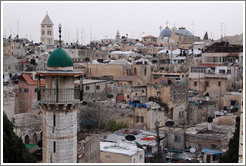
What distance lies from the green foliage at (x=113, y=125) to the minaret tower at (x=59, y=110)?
1100cm

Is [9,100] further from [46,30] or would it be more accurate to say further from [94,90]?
[46,30]

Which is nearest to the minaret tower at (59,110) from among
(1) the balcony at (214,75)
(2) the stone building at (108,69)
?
(1) the balcony at (214,75)

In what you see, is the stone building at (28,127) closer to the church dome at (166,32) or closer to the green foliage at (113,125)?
the green foliage at (113,125)

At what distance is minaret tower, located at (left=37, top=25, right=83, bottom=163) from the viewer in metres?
8.32

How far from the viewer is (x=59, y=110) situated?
329 inches

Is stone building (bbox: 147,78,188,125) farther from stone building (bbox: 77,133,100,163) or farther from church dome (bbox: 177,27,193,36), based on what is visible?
church dome (bbox: 177,27,193,36)

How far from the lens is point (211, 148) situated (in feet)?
54.4

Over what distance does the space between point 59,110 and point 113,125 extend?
37.3 feet

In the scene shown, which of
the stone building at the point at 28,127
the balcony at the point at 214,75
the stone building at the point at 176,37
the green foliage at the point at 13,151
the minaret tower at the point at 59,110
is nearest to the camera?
the minaret tower at the point at 59,110

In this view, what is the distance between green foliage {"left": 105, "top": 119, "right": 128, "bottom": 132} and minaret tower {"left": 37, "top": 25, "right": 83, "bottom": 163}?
11005 mm

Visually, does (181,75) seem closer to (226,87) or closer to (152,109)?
(226,87)

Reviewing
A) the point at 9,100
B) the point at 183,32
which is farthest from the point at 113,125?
the point at 183,32

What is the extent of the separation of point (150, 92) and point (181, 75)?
909cm

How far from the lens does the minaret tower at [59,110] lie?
832 centimetres
